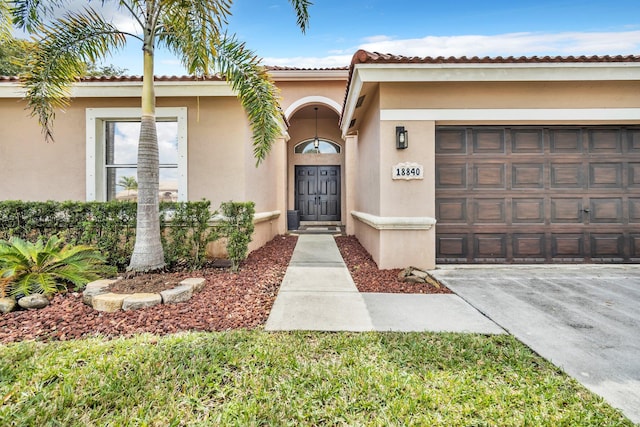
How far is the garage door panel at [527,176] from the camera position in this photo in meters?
5.11

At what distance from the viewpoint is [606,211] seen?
16.8 ft

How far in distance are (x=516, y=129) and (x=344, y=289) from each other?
438cm

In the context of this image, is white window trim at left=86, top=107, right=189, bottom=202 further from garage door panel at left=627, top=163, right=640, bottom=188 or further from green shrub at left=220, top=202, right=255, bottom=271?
garage door panel at left=627, top=163, right=640, bottom=188

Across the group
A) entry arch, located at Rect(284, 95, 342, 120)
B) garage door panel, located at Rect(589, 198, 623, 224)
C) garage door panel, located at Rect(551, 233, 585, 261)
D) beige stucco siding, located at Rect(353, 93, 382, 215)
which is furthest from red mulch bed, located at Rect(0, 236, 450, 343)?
entry arch, located at Rect(284, 95, 342, 120)

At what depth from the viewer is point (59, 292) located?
11.6 ft

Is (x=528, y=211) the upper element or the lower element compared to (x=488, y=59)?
lower

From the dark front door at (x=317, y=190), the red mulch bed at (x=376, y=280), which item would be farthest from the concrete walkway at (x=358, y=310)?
the dark front door at (x=317, y=190)

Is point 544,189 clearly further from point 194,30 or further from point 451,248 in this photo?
point 194,30

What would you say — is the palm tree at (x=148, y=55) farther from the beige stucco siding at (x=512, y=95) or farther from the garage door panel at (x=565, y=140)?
the garage door panel at (x=565, y=140)

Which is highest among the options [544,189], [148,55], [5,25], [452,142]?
[5,25]

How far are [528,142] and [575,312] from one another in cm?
329

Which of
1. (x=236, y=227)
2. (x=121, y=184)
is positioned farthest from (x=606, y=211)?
(x=121, y=184)

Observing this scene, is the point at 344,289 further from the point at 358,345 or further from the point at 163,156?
the point at 163,156

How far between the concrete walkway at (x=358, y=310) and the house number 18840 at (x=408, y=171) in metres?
2.02
